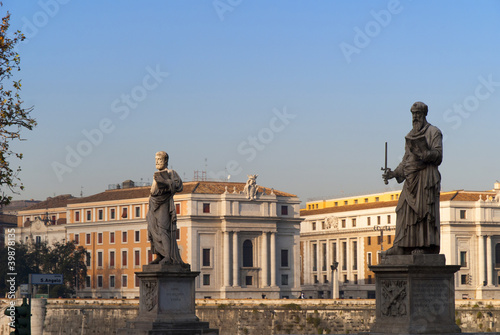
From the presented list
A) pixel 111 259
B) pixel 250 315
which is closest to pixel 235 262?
pixel 111 259

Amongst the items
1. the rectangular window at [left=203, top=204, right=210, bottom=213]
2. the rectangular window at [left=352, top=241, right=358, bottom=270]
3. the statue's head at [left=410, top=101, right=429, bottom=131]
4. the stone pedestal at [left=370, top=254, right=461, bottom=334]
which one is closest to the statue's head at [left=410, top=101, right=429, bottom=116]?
the statue's head at [left=410, top=101, right=429, bottom=131]

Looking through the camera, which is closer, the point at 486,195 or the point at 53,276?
the point at 53,276

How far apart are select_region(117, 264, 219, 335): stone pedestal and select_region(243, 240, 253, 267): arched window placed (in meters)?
99.4

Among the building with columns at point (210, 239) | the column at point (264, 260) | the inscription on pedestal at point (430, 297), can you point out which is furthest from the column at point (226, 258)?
the inscription on pedestal at point (430, 297)

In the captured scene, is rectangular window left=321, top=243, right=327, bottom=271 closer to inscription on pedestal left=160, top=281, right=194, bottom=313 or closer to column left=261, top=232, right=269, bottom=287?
column left=261, top=232, right=269, bottom=287

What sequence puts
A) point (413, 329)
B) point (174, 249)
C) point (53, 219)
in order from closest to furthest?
point (413, 329)
point (174, 249)
point (53, 219)

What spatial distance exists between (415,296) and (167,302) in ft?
19.6

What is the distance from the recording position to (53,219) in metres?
140

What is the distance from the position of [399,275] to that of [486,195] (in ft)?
377

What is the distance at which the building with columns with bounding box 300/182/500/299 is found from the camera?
400 feet

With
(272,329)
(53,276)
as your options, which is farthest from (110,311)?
(53,276)

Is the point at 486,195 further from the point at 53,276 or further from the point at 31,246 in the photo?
the point at 53,276

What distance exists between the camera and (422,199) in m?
16.6

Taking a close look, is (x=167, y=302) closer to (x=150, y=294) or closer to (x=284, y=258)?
(x=150, y=294)
